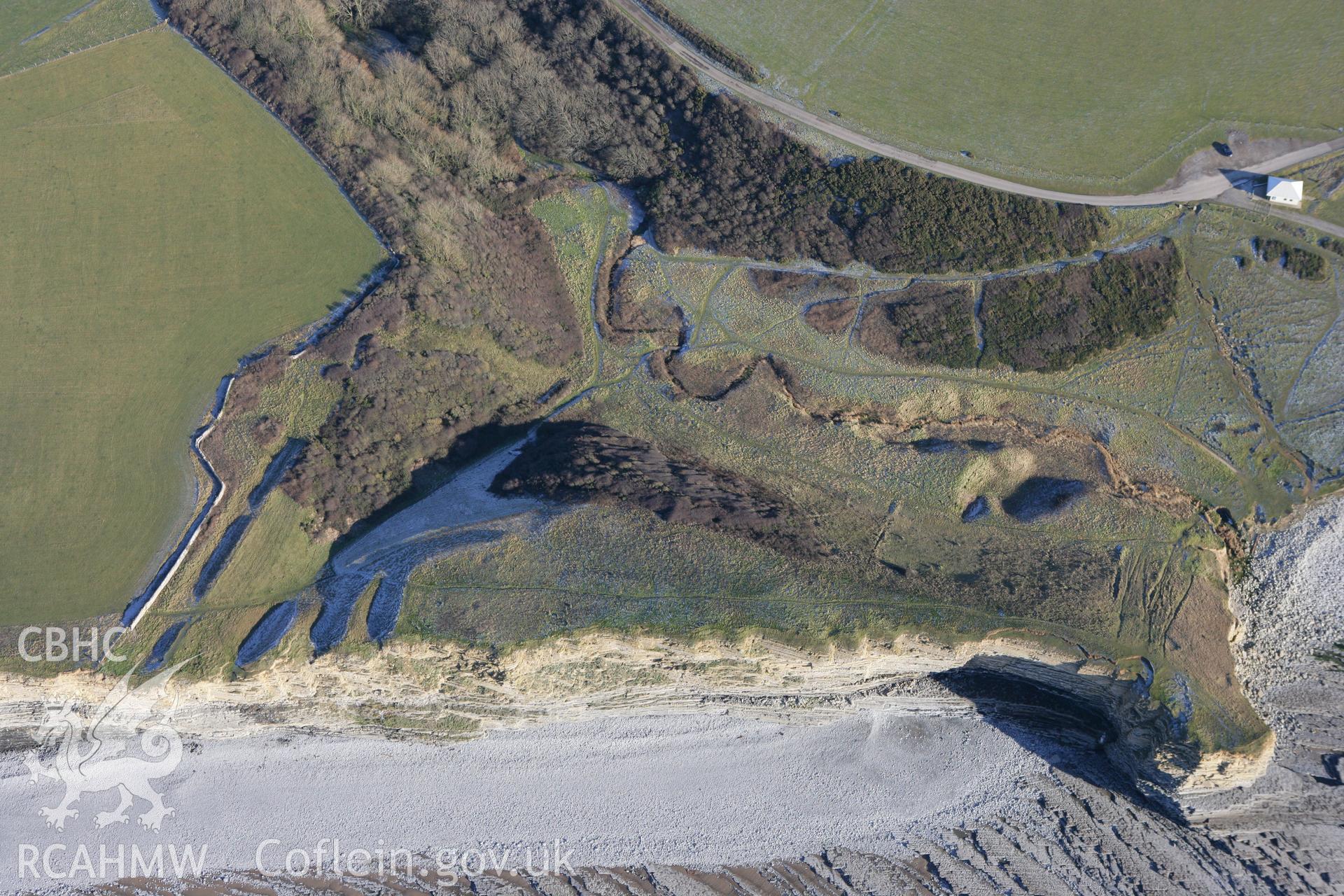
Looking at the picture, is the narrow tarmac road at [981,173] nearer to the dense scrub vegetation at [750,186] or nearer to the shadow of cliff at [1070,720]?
the dense scrub vegetation at [750,186]

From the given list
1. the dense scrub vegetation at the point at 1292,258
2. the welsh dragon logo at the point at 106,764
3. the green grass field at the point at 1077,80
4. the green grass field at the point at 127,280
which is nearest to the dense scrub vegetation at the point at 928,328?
the green grass field at the point at 1077,80

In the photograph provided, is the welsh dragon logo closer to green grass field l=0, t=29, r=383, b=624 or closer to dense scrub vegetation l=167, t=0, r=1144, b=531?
green grass field l=0, t=29, r=383, b=624

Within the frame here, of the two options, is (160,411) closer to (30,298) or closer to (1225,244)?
(30,298)

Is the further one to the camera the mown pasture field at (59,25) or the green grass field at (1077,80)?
the mown pasture field at (59,25)

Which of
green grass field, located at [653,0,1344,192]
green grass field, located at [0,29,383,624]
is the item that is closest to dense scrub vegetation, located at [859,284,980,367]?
green grass field, located at [653,0,1344,192]

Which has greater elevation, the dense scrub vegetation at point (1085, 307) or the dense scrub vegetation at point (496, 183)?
the dense scrub vegetation at point (496, 183)
